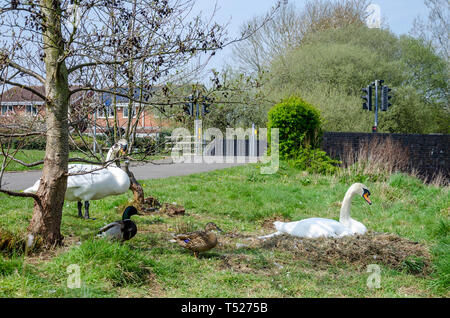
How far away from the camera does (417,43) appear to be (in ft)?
102

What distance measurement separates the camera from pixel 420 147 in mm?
18844

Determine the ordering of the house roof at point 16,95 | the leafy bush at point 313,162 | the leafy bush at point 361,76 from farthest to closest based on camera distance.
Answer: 1. the leafy bush at point 361,76
2. the leafy bush at point 313,162
3. the house roof at point 16,95

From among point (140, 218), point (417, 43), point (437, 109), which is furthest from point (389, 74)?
point (140, 218)

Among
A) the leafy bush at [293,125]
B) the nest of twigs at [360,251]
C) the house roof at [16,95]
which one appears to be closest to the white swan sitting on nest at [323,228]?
the nest of twigs at [360,251]

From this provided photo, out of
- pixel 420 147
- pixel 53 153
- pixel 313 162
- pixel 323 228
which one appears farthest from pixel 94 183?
pixel 420 147

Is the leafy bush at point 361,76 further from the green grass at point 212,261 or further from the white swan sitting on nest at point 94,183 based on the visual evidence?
the white swan sitting on nest at point 94,183

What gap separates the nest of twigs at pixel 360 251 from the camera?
5.42 m

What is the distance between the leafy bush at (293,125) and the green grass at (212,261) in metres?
7.16

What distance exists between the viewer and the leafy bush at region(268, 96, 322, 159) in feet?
55.1

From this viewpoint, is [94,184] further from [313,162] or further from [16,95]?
[313,162]

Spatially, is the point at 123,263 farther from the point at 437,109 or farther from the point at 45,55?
the point at 437,109

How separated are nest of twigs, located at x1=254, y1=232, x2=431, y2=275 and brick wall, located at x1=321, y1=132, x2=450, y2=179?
12.1 meters

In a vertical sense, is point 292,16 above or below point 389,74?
A: above

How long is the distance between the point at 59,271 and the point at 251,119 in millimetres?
26034
